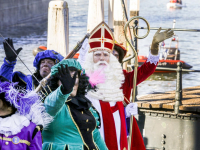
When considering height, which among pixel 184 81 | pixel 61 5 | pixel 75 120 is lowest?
pixel 184 81

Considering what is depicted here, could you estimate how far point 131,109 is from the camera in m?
3.40

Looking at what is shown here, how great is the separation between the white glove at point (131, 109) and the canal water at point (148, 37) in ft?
34.4

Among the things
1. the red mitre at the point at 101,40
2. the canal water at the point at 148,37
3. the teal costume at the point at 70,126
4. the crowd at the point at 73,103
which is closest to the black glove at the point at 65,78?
the crowd at the point at 73,103

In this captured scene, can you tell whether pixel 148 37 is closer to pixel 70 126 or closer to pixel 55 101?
pixel 70 126

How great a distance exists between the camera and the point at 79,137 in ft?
8.70

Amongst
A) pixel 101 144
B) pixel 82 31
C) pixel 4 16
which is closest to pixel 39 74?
pixel 101 144

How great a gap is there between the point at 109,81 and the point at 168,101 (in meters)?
2.20

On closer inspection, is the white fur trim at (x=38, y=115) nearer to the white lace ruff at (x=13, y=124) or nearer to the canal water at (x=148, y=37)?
the white lace ruff at (x=13, y=124)

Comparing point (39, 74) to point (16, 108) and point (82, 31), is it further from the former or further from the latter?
point (82, 31)

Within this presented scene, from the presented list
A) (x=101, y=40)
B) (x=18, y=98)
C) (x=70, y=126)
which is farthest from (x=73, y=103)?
(x=101, y=40)

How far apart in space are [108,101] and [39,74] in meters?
0.70

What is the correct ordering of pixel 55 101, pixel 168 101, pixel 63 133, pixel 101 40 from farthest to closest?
pixel 168 101 → pixel 101 40 → pixel 63 133 → pixel 55 101

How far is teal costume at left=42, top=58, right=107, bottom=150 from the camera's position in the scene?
2.58 m

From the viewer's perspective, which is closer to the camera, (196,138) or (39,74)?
(39,74)
